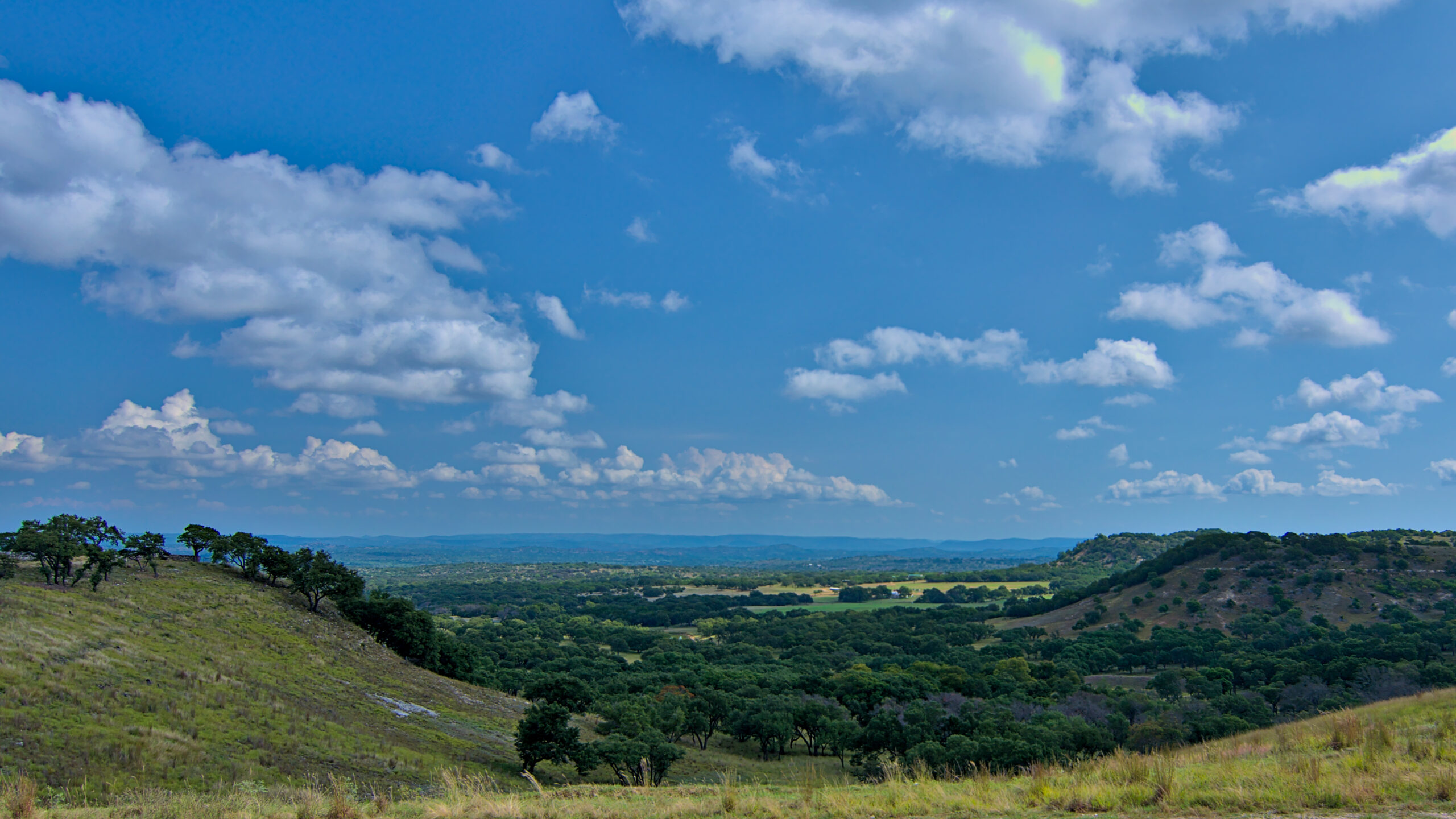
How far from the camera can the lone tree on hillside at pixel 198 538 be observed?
57500 millimetres

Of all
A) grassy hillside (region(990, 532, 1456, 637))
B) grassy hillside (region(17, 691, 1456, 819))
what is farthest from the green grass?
grassy hillside (region(17, 691, 1456, 819))

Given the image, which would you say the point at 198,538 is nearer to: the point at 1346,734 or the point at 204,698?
the point at 204,698

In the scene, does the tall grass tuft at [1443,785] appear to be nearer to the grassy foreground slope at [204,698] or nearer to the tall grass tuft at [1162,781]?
the tall grass tuft at [1162,781]

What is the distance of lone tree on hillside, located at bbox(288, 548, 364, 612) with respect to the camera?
54.4m

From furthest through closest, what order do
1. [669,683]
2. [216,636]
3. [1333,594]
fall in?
[1333,594] → [669,683] → [216,636]

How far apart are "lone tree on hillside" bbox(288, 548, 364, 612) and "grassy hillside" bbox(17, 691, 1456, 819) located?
47.3 meters

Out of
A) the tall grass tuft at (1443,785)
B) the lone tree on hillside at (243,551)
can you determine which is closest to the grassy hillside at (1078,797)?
the tall grass tuft at (1443,785)

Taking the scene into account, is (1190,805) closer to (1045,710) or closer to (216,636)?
(216,636)

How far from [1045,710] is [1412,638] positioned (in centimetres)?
5604

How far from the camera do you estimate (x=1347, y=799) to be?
9000 mm

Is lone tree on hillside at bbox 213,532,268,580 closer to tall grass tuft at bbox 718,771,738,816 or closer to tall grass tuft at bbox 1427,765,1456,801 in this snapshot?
tall grass tuft at bbox 718,771,738,816

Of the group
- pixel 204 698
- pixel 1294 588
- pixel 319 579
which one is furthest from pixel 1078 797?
pixel 1294 588

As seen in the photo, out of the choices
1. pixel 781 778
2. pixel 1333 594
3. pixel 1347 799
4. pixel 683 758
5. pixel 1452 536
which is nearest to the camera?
pixel 1347 799

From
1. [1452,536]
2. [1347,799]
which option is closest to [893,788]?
[1347,799]
